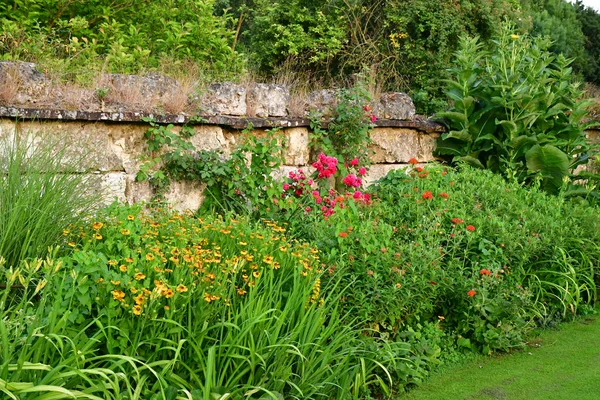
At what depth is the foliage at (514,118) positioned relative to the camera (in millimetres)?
8023

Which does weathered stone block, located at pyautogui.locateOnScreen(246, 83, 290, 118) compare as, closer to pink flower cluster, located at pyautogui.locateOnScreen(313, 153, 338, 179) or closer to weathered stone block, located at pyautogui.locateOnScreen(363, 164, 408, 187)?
pink flower cluster, located at pyautogui.locateOnScreen(313, 153, 338, 179)

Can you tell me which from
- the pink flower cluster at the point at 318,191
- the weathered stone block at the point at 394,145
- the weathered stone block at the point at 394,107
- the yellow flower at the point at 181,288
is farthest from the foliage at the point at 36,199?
the weathered stone block at the point at 394,107

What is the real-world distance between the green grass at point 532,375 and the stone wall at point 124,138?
8.68 feet

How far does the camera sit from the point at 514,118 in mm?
8062

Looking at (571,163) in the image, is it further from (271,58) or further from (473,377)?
(271,58)

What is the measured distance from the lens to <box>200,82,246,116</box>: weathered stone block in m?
6.67

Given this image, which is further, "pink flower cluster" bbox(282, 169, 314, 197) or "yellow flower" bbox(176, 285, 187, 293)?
"pink flower cluster" bbox(282, 169, 314, 197)

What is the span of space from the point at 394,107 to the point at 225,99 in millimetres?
2235

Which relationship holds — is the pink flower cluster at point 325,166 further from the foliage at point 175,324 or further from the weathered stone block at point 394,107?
the foliage at point 175,324

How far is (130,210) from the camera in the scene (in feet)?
15.5

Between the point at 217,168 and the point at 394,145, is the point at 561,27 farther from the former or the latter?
the point at 217,168

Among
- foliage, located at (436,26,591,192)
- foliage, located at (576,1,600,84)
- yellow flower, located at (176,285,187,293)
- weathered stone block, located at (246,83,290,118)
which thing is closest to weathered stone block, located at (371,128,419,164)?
foliage, located at (436,26,591,192)

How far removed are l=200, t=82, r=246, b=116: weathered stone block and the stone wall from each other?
0.20m

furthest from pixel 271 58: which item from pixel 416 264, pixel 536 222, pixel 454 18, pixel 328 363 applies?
pixel 328 363
